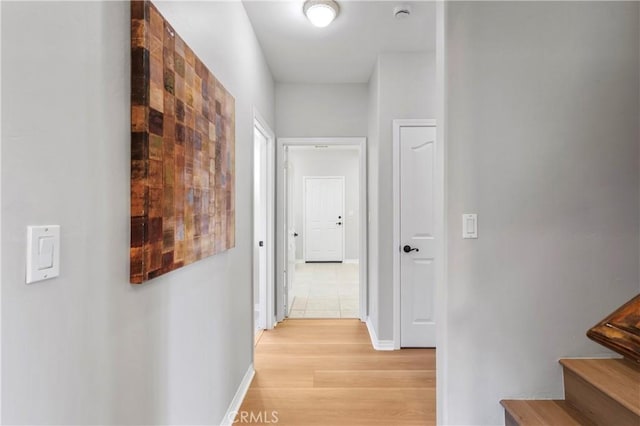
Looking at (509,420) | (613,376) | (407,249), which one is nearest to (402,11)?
(407,249)

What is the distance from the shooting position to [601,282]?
5.31ft

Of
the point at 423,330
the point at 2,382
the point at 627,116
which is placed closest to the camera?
the point at 2,382

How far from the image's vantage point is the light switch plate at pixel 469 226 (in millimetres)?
1597

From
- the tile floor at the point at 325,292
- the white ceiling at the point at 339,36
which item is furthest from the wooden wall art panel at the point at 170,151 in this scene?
the tile floor at the point at 325,292

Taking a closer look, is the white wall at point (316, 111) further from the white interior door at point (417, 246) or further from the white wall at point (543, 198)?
the white wall at point (543, 198)

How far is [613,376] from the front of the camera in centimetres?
145

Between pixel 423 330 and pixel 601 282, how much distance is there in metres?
1.57

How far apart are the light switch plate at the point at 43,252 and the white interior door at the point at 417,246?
2575 mm

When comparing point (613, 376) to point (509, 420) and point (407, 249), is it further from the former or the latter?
point (407, 249)

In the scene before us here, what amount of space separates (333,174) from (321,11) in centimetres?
551

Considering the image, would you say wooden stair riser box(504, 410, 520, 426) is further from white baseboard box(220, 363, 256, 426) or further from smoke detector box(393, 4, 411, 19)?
smoke detector box(393, 4, 411, 19)

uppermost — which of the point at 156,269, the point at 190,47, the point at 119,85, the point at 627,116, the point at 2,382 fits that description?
the point at 190,47

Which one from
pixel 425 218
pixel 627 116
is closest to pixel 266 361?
pixel 425 218

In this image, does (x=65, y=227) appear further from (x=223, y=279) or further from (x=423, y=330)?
(x=423, y=330)
